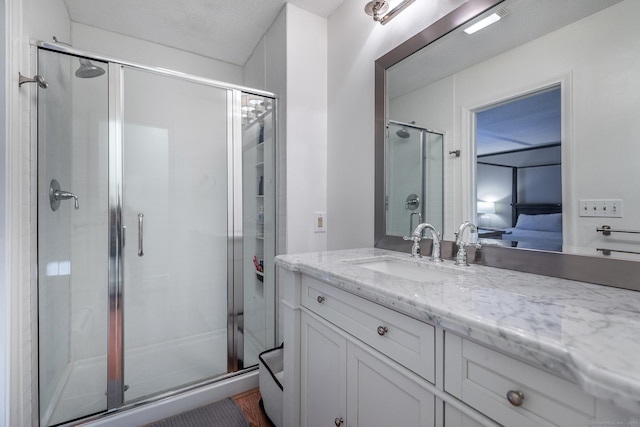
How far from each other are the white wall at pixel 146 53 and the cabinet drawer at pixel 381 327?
214 cm

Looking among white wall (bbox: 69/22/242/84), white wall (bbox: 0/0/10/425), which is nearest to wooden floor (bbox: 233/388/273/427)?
white wall (bbox: 0/0/10/425)

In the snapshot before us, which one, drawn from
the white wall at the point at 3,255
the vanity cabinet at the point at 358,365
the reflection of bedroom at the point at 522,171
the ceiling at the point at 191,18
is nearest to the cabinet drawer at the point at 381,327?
the vanity cabinet at the point at 358,365

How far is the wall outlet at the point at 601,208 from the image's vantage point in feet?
2.62

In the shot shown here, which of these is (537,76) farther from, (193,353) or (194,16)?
(193,353)

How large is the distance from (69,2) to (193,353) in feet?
8.18

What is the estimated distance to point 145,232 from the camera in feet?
6.36

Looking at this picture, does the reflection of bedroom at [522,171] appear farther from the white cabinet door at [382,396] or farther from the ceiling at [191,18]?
the ceiling at [191,18]

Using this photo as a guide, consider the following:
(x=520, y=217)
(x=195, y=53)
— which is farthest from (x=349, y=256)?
(x=195, y=53)

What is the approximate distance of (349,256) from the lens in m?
1.31

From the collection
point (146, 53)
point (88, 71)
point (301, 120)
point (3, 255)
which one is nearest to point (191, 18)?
point (146, 53)

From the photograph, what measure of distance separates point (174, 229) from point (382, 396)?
1.84 metres

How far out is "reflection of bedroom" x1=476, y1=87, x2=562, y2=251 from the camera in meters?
0.92

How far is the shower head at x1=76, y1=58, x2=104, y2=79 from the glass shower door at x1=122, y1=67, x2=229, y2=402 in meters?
0.14

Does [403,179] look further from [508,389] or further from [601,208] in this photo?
[508,389]
